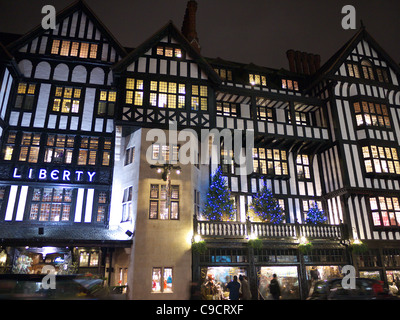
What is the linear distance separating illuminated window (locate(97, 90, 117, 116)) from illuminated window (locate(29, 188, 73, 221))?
662 cm

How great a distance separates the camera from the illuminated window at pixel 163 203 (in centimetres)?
1870

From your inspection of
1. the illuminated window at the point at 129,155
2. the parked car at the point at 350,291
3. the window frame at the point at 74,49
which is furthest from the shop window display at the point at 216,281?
the window frame at the point at 74,49

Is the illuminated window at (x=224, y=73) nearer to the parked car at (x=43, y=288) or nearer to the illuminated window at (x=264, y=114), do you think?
the illuminated window at (x=264, y=114)

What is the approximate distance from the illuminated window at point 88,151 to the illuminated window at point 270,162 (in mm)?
12707

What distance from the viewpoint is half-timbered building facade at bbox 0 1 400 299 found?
18578 millimetres

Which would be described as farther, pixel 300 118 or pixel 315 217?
pixel 300 118

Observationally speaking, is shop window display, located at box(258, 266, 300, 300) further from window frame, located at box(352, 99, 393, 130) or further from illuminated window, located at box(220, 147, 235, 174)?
window frame, located at box(352, 99, 393, 130)

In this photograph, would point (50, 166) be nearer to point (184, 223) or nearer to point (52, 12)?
point (184, 223)

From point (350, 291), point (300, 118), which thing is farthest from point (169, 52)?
point (350, 291)

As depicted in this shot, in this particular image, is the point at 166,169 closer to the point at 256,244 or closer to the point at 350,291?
the point at 256,244

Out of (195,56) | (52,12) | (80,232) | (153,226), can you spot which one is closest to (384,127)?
(195,56)

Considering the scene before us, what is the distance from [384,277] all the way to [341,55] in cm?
1857

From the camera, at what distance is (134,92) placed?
70.9 feet

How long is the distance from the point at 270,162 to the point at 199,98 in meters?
8.11
